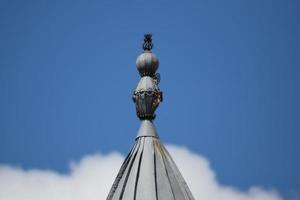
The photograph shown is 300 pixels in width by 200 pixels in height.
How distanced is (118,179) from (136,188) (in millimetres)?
775

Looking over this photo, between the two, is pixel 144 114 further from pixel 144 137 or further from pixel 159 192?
pixel 159 192

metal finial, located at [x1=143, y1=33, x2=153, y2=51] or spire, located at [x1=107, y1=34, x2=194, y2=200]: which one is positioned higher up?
metal finial, located at [x1=143, y1=33, x2=153, y2=51]

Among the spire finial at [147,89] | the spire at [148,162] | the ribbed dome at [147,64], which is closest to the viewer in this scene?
the spire at [148,162]

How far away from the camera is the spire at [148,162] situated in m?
20.6

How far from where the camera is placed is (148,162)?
838 inches

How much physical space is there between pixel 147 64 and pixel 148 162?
309 centimetres

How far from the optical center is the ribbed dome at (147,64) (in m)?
22.8

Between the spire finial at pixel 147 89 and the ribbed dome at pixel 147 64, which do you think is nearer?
the spire finial at pixel 147 89

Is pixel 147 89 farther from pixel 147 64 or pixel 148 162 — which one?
pixel 148 162

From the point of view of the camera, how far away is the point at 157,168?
21.2m

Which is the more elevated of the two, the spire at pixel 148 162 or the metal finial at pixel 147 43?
the metal finial at pixel 147 43

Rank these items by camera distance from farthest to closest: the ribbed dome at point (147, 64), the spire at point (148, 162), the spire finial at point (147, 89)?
the ribbed dome at point (147, 64)
the spire finial at point (147, 89)
the spire at point (148, 162)

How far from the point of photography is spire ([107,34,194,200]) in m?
20.6

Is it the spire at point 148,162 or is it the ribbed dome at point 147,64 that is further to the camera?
the ribbed dome at point 147,64
